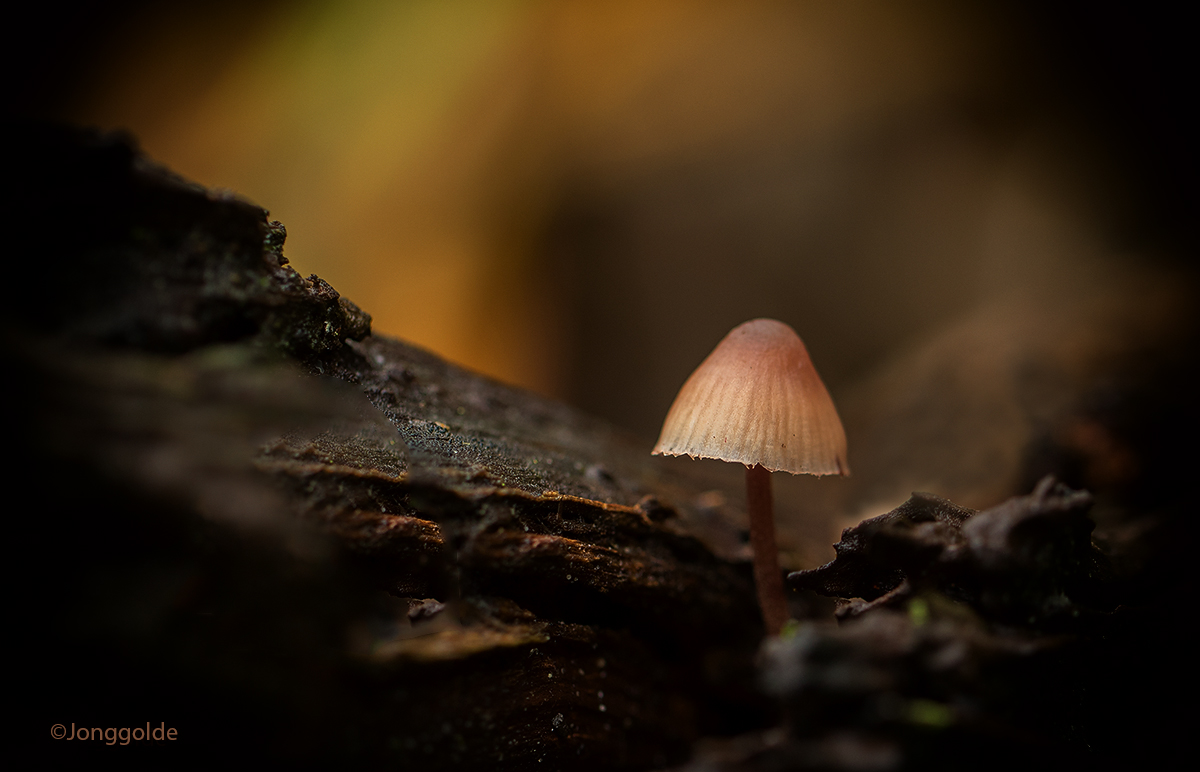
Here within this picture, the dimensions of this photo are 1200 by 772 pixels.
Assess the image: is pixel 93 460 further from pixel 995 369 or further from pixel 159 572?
pixel 995 369

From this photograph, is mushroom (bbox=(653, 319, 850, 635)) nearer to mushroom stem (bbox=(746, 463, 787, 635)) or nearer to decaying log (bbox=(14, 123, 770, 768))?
mushroom stem (bbox=(746, 463, 787, 635))

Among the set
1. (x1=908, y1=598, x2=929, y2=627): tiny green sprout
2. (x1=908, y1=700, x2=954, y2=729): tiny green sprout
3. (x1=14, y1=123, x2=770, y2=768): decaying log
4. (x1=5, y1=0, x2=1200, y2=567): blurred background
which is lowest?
(x1=908, y1=700, x2=954, y2=729): tiny green sprout

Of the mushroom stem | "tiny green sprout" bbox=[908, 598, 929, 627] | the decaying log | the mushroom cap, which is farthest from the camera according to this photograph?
the mushroom stem

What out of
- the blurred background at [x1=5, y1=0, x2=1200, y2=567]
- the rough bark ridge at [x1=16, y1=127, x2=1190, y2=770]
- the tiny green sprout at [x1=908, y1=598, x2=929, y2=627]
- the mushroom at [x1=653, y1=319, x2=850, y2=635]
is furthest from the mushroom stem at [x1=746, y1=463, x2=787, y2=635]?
the blurred background at [x1=5, y1=0, x2=1200, y2=567]

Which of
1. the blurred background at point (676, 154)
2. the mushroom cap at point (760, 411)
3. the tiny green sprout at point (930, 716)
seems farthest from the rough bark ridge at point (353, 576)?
the blurred background at point (676, 154)

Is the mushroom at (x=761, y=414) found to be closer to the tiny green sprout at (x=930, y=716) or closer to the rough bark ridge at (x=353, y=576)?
Answer: the rough bark ridge at (x=353, y=576)

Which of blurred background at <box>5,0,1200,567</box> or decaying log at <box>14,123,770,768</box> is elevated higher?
blurred background at <box>5,0,1200,567</box>

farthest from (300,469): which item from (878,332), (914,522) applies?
(878,332)
